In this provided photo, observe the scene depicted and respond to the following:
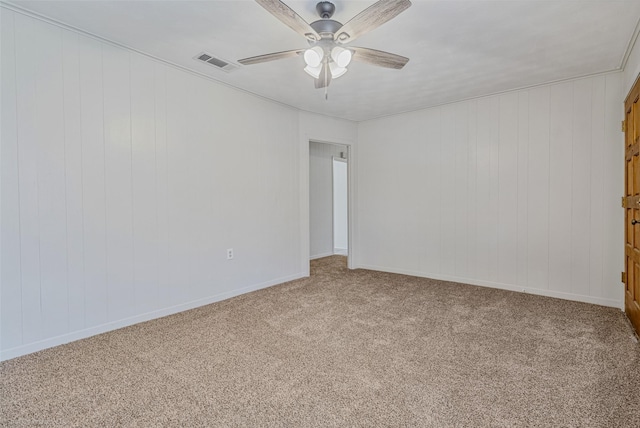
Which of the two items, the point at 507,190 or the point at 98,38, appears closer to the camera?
the point at 98,38

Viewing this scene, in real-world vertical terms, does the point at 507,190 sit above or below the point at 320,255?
above

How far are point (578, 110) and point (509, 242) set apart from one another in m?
1.60

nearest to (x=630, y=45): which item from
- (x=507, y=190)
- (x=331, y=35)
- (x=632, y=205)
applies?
(x=632, y=205)

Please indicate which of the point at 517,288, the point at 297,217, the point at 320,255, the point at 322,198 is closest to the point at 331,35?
the point at 297,217

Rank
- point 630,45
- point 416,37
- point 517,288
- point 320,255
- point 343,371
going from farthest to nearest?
point 320,255
point 517,288
point 630,45
point 416,37
point 343,371

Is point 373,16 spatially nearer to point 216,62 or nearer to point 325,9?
point 325,9

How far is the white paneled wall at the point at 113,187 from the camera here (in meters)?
2.29

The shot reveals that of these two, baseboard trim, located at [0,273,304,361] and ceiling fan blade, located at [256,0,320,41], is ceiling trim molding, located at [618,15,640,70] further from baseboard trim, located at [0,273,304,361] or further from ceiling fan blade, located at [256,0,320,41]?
baseboard trim, located at [0,273,304,361]

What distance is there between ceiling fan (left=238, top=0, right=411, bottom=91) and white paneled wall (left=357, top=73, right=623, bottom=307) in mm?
2327

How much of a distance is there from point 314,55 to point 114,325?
2713mm

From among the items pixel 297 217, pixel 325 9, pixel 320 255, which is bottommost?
pixel 320 255

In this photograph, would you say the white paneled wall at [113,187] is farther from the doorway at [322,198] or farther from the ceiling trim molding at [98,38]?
the doorway at [322,198]

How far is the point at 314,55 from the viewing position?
2.17 m

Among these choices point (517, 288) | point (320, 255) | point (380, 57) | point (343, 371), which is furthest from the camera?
point (320, 255)
